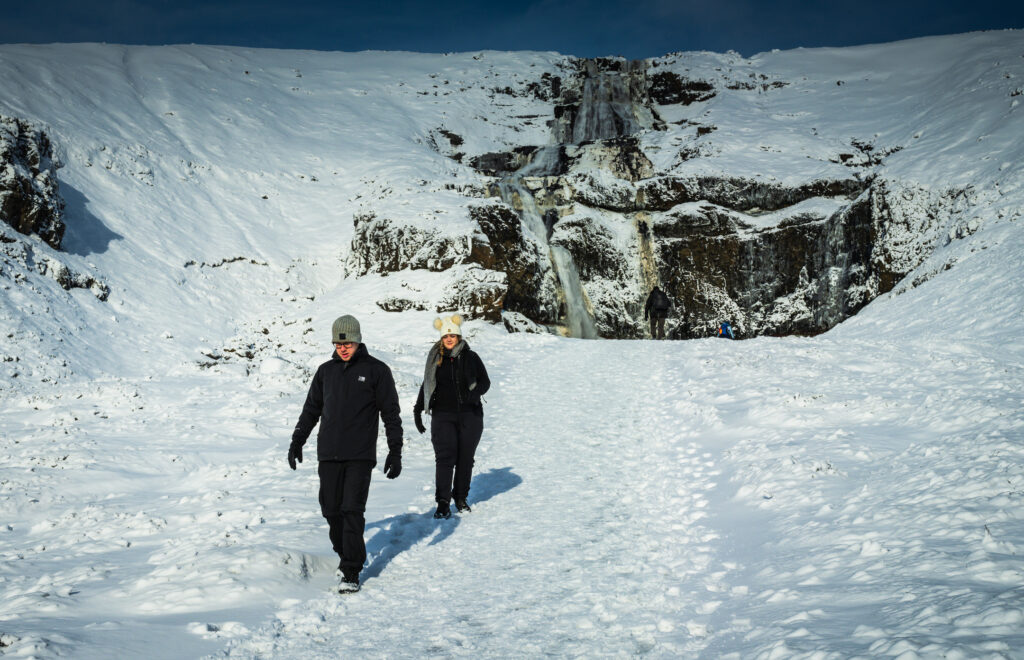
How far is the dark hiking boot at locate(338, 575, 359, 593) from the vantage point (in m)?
6.24

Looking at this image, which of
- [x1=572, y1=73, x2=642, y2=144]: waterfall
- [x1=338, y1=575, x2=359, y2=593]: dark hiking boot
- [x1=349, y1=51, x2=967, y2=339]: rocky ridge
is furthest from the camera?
[x1=572, y1=73, x2=642, y2=144]: waterfall

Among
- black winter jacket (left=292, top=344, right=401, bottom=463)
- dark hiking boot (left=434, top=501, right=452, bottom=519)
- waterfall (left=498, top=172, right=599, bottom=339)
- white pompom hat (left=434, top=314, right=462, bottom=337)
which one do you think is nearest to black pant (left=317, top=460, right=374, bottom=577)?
black winter jacket (left=292, top=344, right=401, bottom=463)

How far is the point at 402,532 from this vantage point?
8.05 meters

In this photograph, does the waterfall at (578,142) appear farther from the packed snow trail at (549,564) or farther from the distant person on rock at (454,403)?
the distant person on rock at (454,403)

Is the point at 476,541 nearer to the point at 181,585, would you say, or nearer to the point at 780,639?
the point at 181,585

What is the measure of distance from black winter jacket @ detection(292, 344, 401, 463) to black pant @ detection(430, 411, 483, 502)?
1.87m

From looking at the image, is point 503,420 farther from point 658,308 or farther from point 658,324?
point 658,324

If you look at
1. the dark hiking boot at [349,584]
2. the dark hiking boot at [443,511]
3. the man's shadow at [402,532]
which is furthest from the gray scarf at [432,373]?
the dark hiking boot at [349,584]

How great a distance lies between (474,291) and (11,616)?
22.8 m

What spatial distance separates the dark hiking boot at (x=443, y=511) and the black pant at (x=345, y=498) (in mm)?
1934

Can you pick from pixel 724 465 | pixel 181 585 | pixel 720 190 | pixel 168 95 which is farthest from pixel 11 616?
pixel 168 95

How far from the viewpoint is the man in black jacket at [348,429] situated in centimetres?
657

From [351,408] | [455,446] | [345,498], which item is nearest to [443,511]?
[455,446]

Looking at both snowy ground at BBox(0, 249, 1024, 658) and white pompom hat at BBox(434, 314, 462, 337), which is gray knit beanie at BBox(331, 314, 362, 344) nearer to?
→ white pompom hat at BBox(434, 314, 462, 337)
